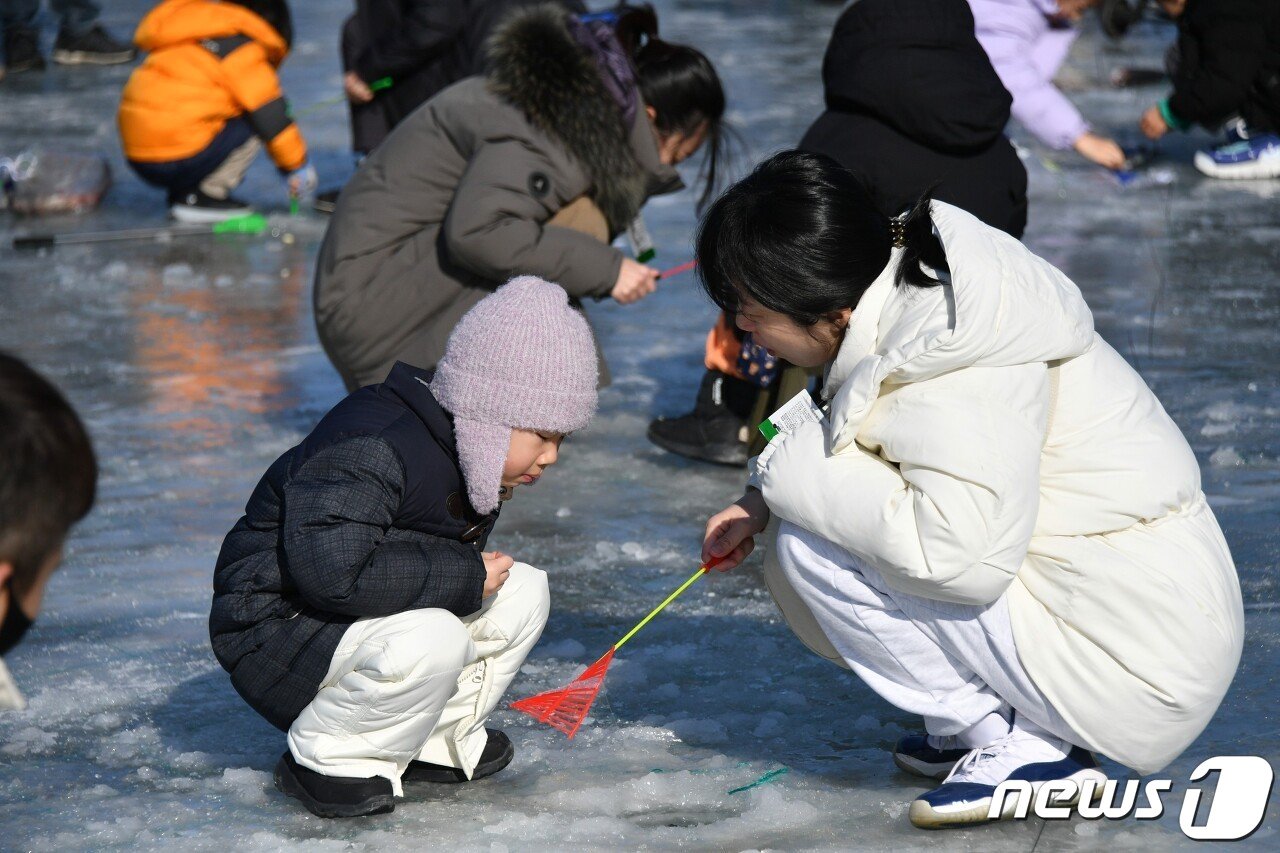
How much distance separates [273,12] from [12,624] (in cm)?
545

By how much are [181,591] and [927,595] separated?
1818 mm

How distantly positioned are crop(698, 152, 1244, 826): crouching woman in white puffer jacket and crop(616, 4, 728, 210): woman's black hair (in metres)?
1.72

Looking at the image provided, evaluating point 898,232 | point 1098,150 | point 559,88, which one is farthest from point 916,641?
point 1098,150

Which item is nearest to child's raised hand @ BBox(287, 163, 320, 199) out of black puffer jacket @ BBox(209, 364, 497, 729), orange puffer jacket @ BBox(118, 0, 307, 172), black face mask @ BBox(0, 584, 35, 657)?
orange puffer jacket @ BBox(118, 0, 307, 172)

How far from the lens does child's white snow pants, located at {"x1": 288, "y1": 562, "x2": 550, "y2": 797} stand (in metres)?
2.40

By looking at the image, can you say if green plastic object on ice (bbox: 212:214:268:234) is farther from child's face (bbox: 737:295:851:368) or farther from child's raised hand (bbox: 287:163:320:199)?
child's face (bbox: 737:295:851:368)

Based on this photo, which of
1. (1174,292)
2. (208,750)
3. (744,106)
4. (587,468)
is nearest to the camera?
(208,750)

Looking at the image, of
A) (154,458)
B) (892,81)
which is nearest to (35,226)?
(154,458)

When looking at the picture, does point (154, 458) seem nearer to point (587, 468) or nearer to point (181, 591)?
point (181, 591)

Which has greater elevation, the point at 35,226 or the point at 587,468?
the point at 587,468

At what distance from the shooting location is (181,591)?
3457 mm

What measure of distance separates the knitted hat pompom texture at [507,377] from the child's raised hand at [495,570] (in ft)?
0.29

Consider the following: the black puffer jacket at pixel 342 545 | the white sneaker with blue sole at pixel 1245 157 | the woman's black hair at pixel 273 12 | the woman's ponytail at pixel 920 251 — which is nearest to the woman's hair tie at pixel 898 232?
the woman's ponytail at pixel 920 251

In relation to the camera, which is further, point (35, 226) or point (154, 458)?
point (35, 226)
